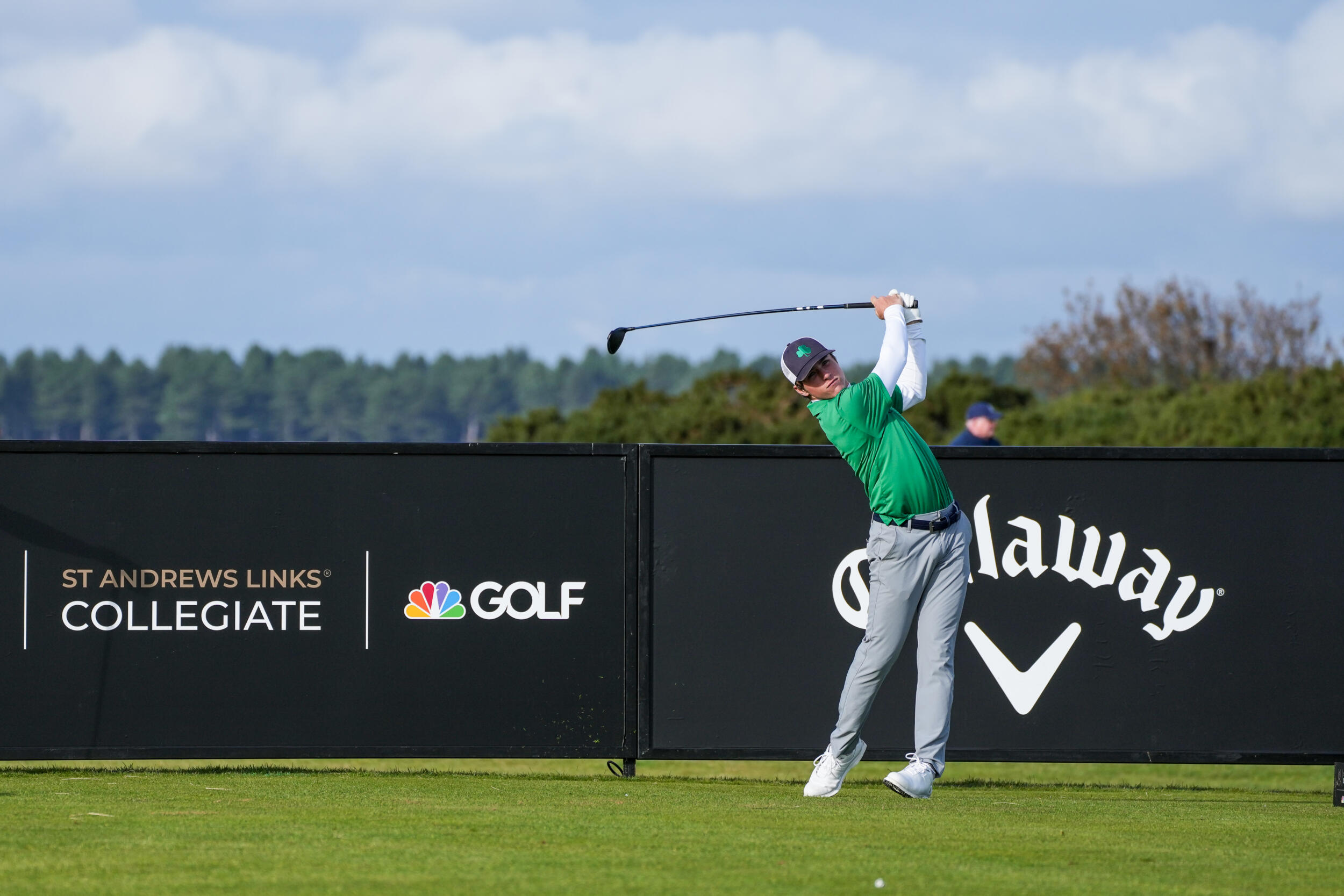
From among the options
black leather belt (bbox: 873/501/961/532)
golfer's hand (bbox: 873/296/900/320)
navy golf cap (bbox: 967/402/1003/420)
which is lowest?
black leather belt (bbox: 873/501/961/532)

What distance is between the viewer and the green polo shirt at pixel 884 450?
19.1 ft

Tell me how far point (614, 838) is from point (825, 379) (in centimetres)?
207

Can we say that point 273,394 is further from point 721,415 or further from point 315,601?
point 315,601

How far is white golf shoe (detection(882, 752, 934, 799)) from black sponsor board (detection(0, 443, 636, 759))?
1577mm

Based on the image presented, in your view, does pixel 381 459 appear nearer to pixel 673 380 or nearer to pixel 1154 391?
pixel 1154 391

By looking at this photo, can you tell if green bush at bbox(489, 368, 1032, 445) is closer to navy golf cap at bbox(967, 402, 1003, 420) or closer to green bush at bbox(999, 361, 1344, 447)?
green bush at bbox(999, 361, 1344, 447)

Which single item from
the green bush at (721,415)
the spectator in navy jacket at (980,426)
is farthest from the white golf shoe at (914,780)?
the green bush at (721,415)

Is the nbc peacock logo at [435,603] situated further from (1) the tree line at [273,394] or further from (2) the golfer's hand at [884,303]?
(1) the tree line at [273,394]

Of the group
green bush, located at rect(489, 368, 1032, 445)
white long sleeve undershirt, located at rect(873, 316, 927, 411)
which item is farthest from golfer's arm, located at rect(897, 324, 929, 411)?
green bush, located at rect(489, 368, 1032, 445)

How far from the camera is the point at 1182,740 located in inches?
276

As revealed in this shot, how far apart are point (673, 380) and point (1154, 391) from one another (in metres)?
92.7

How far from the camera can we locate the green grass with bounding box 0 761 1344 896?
4.13 m

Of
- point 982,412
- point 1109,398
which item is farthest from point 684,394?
point 982,412

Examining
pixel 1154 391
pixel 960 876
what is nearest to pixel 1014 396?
pixel 1154 391
